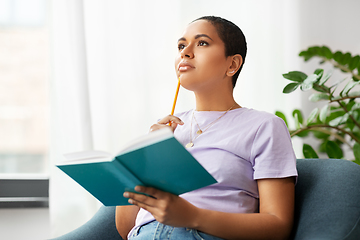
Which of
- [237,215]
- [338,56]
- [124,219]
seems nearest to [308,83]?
[338,56]

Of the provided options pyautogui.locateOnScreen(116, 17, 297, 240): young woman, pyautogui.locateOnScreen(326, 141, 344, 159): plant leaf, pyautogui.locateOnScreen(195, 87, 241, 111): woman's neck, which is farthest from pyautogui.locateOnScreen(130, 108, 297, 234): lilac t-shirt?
pyautogui.locateOnScreen(326, 141, 344, 159): plant leaf

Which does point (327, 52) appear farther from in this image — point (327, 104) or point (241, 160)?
point (241, 160)

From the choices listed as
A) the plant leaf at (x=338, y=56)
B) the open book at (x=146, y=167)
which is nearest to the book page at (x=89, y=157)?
the open book at (x=146, y=167)

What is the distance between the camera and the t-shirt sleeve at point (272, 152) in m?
0.92

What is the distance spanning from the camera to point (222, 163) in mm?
963

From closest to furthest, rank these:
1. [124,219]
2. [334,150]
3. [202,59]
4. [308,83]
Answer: [202,59]
[124,219]
[308,83]
[334,150]

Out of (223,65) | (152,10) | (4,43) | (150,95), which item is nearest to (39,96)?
(4,43)

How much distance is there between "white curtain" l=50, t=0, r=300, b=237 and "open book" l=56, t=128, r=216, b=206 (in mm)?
1024

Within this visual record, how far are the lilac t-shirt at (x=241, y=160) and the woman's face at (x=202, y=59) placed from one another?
158mm

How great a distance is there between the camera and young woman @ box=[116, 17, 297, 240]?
0.85 meters

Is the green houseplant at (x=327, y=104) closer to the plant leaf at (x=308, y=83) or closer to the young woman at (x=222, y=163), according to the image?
the plant leaf at (x=308, y=83)

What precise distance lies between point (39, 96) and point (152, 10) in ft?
2.59

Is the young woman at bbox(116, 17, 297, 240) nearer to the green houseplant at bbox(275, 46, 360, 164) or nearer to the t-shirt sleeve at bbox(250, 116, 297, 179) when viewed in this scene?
the t-shirt sleeve at bbox(250, 116, 297, 179)

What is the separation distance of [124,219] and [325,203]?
627 millimetres
